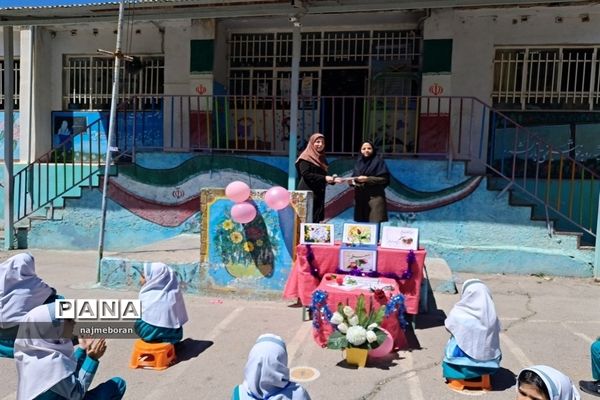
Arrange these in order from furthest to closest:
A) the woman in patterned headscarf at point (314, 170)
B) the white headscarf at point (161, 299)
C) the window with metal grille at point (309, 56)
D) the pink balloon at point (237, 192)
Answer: the window with metal grille at point (309, 56) → the woman in patterned headscarf at point (314, 170) → the pink balloon at point (237, 192) → the white headscarf at point (161, 299)

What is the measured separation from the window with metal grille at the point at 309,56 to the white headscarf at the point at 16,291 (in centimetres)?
648

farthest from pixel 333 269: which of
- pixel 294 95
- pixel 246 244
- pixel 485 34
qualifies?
pixel 485 34

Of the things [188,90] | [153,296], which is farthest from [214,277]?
[188,90]

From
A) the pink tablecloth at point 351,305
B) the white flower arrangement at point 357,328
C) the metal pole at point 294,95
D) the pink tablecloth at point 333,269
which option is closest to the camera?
the white flower arrangement at point 357,328

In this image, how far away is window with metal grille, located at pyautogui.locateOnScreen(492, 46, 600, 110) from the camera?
28.7 ft

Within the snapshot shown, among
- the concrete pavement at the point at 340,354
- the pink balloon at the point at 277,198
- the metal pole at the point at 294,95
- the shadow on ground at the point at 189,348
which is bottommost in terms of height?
the shadow on ground at the point at 189,348

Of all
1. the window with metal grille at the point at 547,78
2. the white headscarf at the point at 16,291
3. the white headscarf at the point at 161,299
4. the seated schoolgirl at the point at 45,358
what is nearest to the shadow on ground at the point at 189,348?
the white headscarf at the point at 161,299

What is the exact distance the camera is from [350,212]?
8.13 m

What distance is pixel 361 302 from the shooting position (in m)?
4.27

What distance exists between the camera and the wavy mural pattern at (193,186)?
26.5ft

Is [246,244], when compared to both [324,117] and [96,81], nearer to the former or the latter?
[324,117]

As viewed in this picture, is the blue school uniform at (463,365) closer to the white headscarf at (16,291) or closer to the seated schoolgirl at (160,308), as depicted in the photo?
the seated schoolgirl at (160,308)

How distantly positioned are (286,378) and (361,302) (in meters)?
1.84

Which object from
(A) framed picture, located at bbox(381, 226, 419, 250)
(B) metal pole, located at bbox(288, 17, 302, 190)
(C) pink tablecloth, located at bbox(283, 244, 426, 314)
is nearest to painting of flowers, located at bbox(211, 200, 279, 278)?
(C) pink tablecloth, located at bbox(283, 244, 426, 314)
